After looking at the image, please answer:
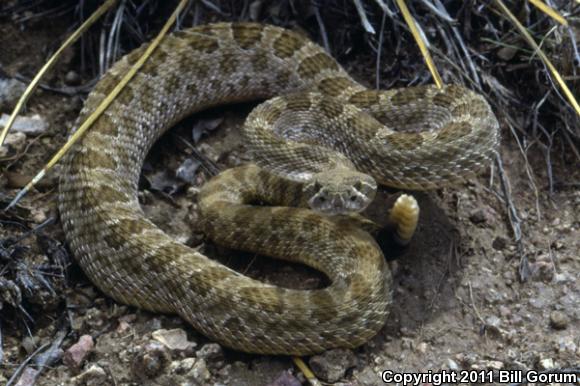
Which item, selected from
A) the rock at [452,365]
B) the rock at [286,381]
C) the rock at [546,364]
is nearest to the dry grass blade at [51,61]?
the rock at [286,381]

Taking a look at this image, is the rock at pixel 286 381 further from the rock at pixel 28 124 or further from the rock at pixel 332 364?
the rock at pixel 28 124

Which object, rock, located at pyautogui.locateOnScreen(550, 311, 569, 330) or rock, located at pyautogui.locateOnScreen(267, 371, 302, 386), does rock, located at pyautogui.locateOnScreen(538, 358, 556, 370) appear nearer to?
rock, located at pyautogui.locateOnScreen(550, 311, 569, 330)

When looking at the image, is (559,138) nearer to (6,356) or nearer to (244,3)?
(244,3)

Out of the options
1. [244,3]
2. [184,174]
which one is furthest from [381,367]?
[244,3]

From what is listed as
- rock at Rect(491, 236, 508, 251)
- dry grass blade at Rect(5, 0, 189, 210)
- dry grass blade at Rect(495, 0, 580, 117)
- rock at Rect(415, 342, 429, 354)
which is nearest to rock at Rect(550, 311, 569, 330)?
rock at Rect(491, 236, 508, 251)

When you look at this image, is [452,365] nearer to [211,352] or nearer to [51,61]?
[211,352]

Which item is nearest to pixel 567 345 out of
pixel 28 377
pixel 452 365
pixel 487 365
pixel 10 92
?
pixel 487 365
